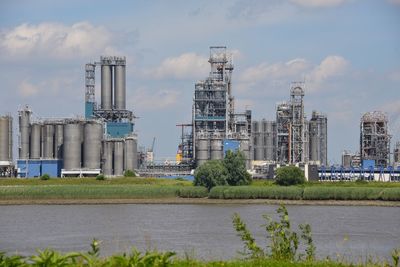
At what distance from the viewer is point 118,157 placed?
112812 millimetres

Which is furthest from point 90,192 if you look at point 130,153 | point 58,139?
point 58,139

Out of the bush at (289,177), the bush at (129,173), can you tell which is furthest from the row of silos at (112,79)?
the bush at (289,177)

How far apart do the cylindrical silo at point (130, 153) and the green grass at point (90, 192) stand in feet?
77.1

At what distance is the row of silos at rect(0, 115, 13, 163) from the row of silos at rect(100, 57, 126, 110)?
1248 centimetres

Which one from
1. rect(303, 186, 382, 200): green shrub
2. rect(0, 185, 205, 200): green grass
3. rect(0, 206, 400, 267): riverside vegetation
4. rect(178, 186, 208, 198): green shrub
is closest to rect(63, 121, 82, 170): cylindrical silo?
rect(0, 185, 205, 200): green grass

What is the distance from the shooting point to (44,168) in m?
113

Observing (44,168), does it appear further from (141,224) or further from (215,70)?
(141,224)

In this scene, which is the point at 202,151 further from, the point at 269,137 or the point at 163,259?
the point at 163,259

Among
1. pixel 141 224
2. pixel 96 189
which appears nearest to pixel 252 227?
pixel 141 224

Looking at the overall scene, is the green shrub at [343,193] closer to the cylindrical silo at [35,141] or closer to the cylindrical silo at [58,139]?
the cylindrical silo at [58,139]

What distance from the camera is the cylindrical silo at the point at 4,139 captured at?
11631 centimetres

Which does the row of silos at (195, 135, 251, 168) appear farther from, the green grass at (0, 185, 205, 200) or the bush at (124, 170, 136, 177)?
the green grass at (0, 185, 205, 200)

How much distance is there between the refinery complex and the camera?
11150 cm

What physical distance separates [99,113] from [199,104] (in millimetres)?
13300
